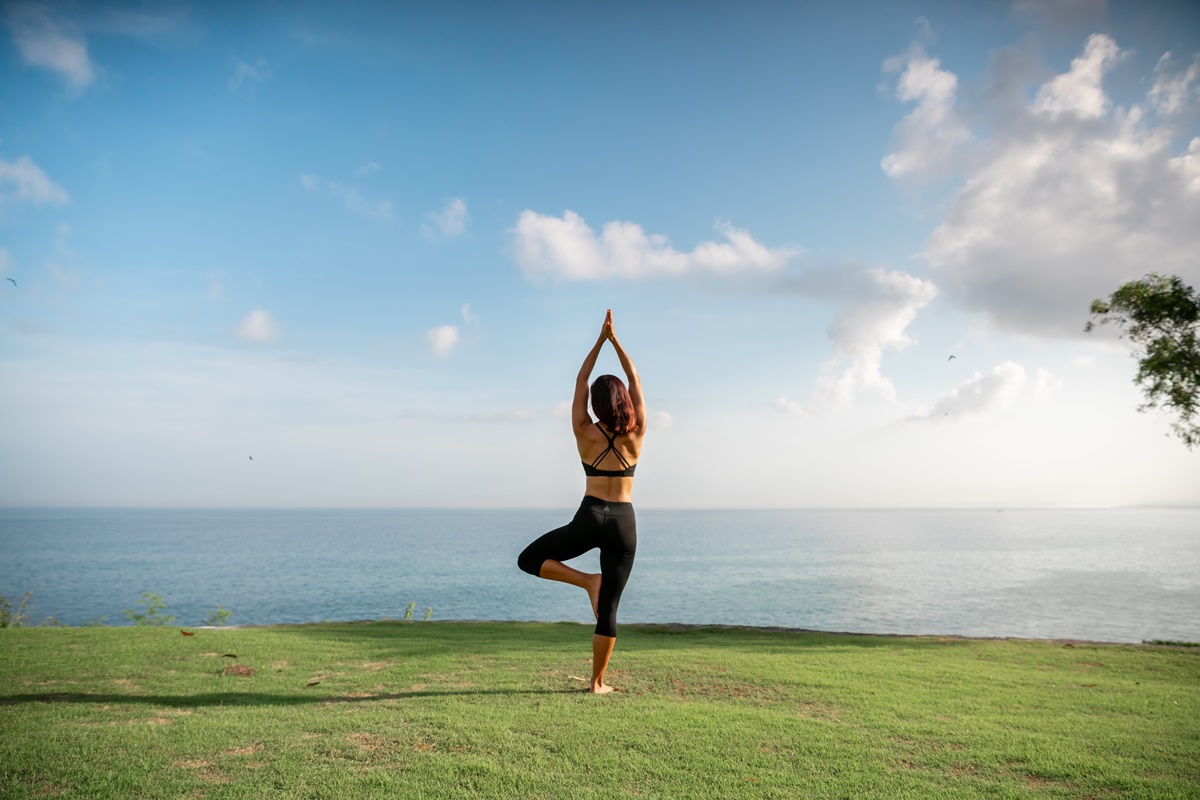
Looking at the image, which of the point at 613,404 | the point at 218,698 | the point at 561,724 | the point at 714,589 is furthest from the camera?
the point at 714,589

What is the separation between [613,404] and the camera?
6.05 metres

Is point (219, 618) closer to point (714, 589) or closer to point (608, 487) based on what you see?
point (608, 487)

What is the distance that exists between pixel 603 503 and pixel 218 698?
13.1 feet

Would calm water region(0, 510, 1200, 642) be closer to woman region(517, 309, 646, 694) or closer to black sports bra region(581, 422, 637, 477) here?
woman region(517, 309, 646, 694)

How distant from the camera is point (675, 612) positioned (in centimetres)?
2772

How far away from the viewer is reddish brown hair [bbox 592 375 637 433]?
6.05 m

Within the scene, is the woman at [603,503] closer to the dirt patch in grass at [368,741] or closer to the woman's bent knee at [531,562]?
the woman's bent knee at [531,562]

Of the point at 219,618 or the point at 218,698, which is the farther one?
the point at 219,618

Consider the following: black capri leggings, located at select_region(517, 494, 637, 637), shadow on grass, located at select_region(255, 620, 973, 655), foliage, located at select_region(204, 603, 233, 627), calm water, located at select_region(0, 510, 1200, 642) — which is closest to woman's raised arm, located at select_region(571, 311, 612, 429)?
black capri leggings, located at select_region(517, 494, 637, 637)

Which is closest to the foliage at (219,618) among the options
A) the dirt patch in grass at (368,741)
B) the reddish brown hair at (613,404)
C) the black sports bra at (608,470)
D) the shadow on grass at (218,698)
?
the shadow on grass at (218,698)

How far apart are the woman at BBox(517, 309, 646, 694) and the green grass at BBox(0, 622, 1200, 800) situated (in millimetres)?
1005

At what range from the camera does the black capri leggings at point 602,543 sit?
19.7 ft

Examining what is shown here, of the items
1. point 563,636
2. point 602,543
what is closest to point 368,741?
point 602,543

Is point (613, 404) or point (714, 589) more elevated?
point (613, 404)
